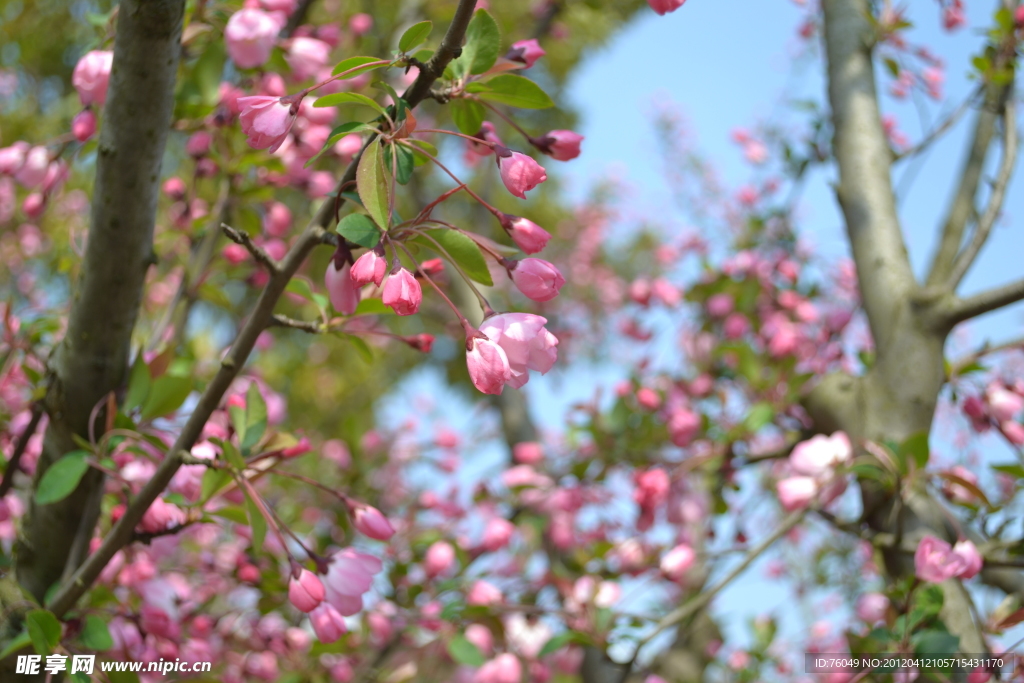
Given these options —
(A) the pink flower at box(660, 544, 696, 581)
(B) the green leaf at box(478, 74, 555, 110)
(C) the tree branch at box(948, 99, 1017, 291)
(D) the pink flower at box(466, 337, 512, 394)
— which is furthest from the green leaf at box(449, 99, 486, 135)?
(A) the pink flower at box(660, 544, 696, 581)

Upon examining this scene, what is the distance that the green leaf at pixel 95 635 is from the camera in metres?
0.81

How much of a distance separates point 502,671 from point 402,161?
4.17 feet

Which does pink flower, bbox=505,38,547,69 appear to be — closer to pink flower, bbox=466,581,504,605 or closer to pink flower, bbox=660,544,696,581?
pink flower, bbox=466,581,504,605

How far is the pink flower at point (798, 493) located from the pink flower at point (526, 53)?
83cm

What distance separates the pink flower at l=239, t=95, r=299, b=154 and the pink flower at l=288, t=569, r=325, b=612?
418 millimetres

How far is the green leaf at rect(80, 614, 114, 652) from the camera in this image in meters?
0.81

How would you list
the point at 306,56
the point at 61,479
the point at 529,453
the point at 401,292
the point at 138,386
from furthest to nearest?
the point at 529,453 < the point at 306,56 < the point at 138,386 < the point at 61,479 < the point at 401,292

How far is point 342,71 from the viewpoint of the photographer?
0.59 metres

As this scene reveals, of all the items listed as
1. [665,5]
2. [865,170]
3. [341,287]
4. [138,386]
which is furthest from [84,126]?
[865,170]

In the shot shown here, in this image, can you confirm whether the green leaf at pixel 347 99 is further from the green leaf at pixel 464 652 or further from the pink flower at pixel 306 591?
the green leaf at pixel 464 652

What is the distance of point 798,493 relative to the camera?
1.17 m

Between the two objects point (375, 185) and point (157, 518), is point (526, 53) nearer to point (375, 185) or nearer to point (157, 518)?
point (375, 185)

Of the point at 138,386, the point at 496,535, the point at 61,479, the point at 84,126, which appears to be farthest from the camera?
the point at 496,535

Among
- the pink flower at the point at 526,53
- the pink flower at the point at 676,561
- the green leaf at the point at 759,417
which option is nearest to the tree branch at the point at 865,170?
the green leaf at the point at 759,417
